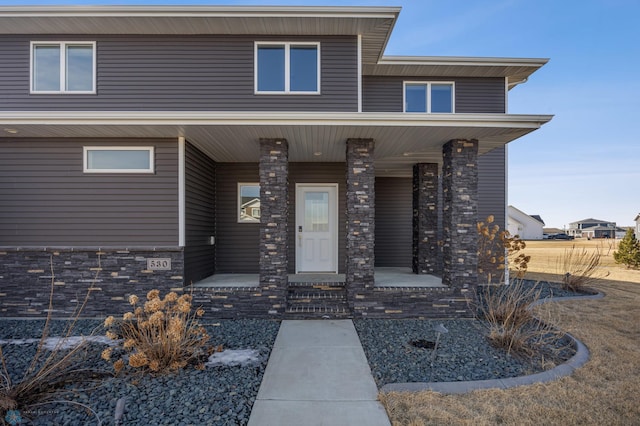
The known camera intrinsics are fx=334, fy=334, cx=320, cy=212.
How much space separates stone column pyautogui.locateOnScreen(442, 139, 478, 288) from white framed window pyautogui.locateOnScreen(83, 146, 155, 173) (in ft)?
18.1

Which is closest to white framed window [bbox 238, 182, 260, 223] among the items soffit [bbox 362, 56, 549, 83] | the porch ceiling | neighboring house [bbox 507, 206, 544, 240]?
the porch ceiling

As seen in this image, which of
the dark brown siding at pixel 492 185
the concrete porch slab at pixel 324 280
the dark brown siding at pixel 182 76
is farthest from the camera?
the dark brown siding at pixel 492 185

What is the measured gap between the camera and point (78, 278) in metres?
5.90

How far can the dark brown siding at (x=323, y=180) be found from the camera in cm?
816

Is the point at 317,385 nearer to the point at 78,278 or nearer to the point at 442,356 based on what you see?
the point at 442,356

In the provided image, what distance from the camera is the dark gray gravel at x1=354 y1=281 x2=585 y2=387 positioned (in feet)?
12.2

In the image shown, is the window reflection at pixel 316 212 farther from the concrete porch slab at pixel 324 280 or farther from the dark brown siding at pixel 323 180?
the concrete porch slab at pixel 324 280

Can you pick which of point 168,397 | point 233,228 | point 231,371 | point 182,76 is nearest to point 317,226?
point 233,228

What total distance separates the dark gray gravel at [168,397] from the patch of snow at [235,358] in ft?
0.29

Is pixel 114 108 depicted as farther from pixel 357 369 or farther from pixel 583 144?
pixel 583 144

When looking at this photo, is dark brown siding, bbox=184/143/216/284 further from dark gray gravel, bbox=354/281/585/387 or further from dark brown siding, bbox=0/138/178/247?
dark gray gravel, bbox=354/281/585/387

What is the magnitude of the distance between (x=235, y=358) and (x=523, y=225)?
158 ft

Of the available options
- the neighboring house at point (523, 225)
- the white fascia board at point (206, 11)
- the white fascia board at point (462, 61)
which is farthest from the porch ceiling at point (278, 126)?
the neighboring house at point (523, 225)

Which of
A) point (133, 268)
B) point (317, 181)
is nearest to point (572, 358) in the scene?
point (317, 181)
